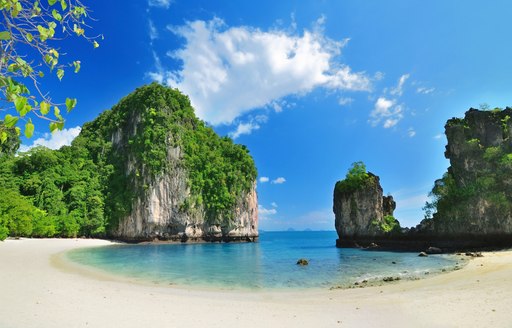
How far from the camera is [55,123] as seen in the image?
279 centimetres

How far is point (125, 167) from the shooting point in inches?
2430

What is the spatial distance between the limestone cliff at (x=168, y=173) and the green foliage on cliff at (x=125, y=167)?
0.63ft

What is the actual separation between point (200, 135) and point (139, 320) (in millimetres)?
61530

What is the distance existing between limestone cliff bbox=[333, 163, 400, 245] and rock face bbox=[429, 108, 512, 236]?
8.62 m

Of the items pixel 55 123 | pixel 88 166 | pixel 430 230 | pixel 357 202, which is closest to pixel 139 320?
pixel 55 123

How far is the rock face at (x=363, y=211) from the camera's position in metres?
49.1

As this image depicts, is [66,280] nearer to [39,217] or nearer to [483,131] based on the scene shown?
[39,217]

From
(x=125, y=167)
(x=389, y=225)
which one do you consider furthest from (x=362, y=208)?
(x=125, y=167)

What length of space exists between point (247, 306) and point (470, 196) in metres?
36.5

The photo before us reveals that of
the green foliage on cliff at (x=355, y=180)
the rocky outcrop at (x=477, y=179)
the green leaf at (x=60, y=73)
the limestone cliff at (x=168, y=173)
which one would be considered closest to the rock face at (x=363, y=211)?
the green foliage on cliff at (x=355, y=180)

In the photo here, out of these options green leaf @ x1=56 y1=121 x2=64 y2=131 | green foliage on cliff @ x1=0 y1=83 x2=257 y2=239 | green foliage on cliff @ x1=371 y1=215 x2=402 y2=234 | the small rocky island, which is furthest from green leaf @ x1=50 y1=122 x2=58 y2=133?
green foliage on cliff @ x1=0 y1=83 x2=257 y2=239

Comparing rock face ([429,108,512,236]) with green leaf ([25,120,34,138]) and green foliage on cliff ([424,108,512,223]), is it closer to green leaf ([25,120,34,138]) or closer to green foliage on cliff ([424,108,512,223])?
green foliage on cliff ([424,108,512,223])

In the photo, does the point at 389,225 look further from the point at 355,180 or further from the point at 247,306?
the point at 247,306

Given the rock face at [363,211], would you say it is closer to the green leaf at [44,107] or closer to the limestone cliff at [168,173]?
the limestone cliff at [168,173]
